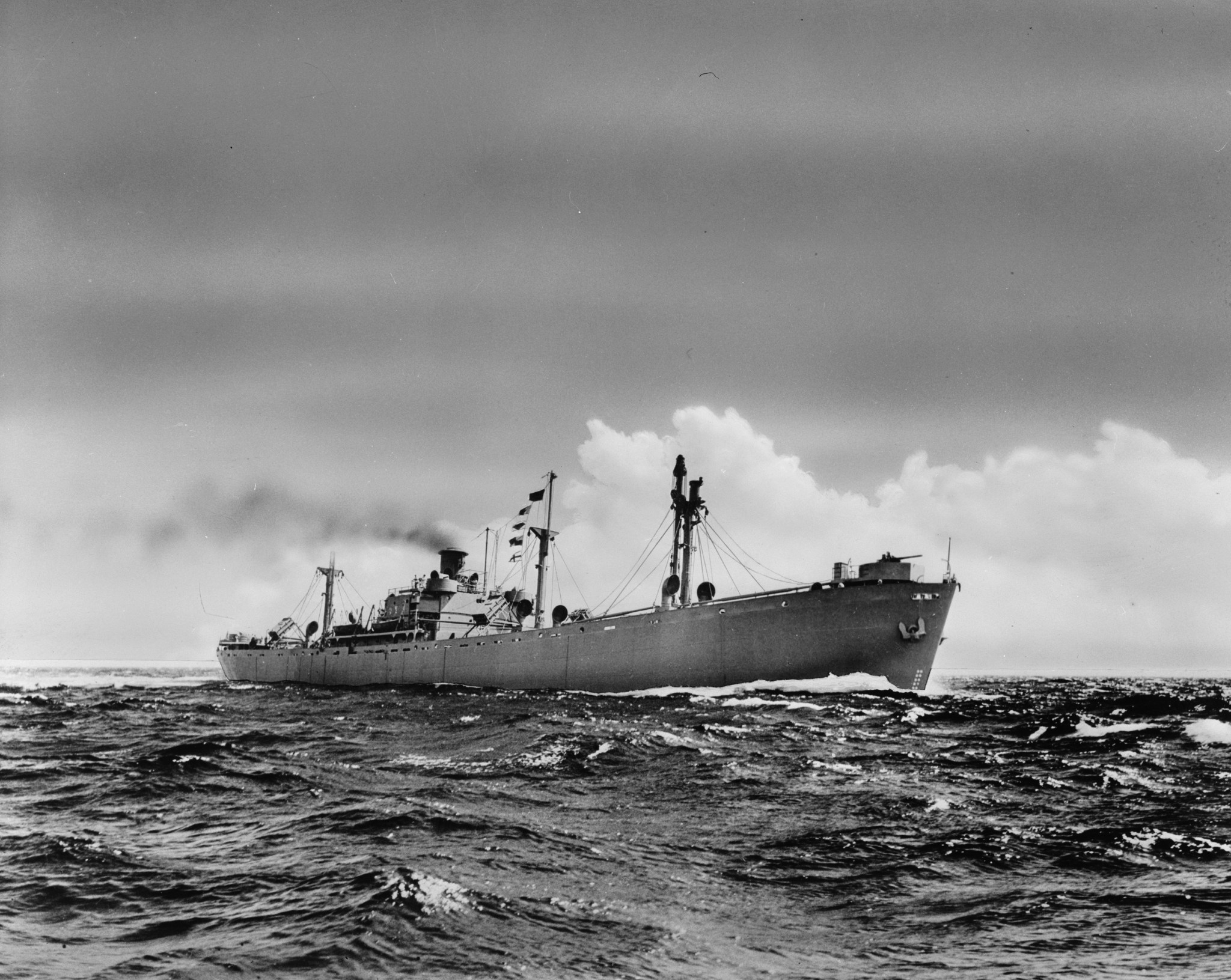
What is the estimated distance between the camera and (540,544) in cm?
5234

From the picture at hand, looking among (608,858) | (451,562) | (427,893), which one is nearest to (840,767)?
(608,858)

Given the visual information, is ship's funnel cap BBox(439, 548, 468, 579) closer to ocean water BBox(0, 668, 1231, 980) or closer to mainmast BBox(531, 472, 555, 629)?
mainmast BBox(531, 472, 555, 629)

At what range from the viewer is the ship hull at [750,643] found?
3884 cm

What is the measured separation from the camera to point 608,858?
374 inches

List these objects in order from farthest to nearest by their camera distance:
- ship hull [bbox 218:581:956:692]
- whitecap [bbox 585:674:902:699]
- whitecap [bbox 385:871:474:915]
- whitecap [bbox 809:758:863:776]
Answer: ship hull [bbox 218:581:956:692] → whitecap [bbox 585:674:902:699] → whitecap [bbox 809:758:863:776] → whitecap [bbox 385:871:474:915]

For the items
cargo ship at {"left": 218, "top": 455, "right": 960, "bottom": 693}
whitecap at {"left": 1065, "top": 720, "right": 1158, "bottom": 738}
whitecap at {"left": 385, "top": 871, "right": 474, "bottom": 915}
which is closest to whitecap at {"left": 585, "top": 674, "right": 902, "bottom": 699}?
cargo ship at {"left": 218, "top": 455, "right": 960, "bottom": 693}

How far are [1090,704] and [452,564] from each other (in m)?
40.6

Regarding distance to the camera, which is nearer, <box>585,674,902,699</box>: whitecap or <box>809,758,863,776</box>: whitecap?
<box>809,758,863,776</box>: whitecap

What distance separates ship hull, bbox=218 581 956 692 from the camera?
127 feet

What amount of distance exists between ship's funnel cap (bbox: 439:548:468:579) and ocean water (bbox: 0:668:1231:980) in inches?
1543

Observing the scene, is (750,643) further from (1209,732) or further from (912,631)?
(1209,732)

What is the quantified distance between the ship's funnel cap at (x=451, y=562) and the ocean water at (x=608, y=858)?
39196mm

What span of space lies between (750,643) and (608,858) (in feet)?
101

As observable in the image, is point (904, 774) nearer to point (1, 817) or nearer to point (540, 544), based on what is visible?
point (1, 817)
